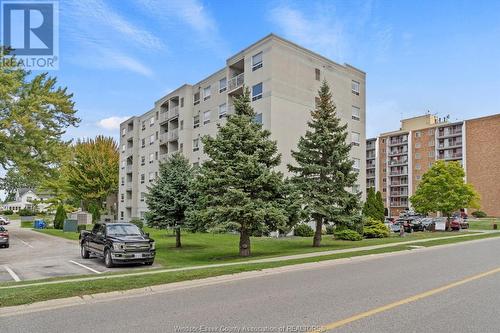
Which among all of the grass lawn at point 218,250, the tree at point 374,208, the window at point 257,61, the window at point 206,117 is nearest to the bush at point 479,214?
the tree at point 374,208

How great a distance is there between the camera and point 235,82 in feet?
124

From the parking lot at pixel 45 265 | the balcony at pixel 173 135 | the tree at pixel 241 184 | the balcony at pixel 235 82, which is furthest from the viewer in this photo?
the balcony at pixel 173 135

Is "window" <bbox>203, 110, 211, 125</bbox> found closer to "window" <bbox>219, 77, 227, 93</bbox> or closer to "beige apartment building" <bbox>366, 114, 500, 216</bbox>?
"window" <bbox>219, 77, 227, 93</bbox>

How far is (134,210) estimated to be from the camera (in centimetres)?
5772

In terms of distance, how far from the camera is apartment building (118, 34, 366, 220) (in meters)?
33.6

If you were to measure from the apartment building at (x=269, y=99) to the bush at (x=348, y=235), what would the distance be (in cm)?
762

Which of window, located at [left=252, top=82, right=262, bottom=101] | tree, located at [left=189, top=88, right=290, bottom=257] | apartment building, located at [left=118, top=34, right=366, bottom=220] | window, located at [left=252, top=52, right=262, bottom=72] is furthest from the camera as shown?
window, located at [left=252, top=52, right=262, bottom=72]

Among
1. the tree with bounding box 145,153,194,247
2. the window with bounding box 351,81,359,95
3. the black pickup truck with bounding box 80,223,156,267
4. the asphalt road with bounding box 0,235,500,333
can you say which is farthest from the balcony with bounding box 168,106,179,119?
the asphalt road with bounding box 0,235,500,333

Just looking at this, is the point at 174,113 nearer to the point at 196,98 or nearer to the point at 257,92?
the point at 196,98

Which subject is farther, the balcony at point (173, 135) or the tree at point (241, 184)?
the balcony at point (173, 135)

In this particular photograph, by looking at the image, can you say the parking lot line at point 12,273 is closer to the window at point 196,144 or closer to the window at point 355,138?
the window at point 196,144

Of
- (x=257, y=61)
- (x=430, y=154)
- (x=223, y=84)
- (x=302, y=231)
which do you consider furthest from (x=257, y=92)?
(x=430, y=154)

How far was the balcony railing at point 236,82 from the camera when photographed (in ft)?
121

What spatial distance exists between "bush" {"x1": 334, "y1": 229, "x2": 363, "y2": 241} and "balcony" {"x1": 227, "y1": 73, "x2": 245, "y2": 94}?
1656 centimetres
